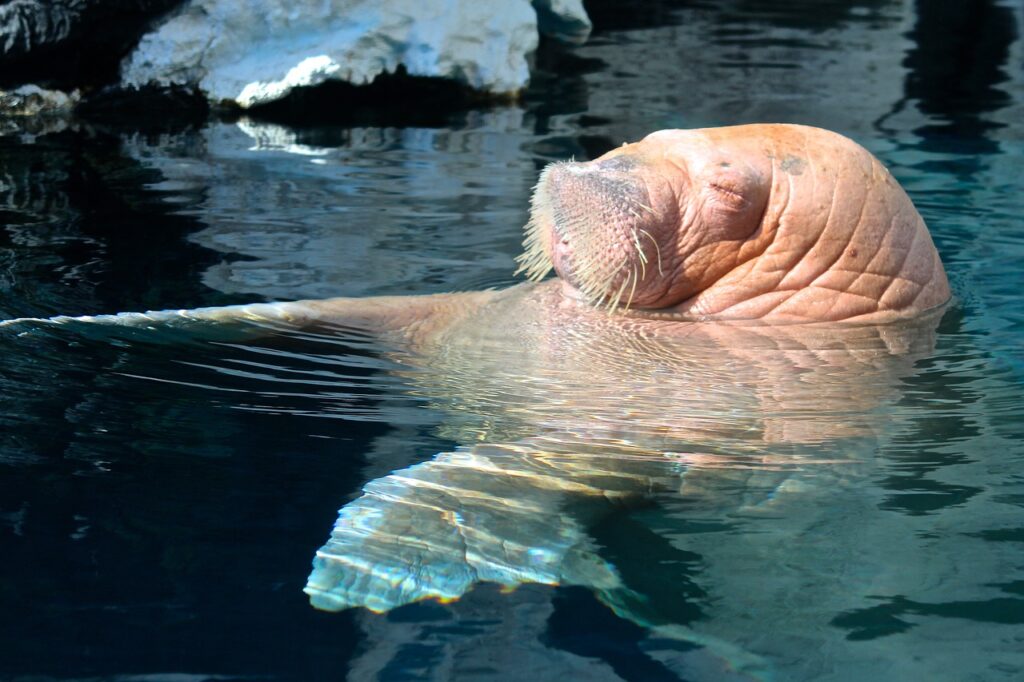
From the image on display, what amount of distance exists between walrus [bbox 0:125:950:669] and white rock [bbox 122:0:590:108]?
17.6ft

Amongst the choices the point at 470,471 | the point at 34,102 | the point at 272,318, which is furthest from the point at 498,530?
the point at 34,102

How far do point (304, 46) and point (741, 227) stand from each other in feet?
20.5

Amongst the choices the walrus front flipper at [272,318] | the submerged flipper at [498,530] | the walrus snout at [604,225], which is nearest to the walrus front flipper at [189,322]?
the walrus front flipper at [272,318]

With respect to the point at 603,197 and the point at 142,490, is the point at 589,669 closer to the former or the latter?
the point at 142,490

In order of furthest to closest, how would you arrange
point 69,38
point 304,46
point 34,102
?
point 304,46 → point 69,38 → point 34,102

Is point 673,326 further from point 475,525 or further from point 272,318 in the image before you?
point 475,525

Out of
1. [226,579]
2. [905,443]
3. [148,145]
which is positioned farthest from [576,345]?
[148,145]

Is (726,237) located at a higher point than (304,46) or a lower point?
lower

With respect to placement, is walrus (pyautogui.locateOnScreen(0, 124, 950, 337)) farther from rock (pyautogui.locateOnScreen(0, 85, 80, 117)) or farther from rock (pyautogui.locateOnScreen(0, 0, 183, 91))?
rock (pyautogui.locateOnScreen(0, 0, 183, 91))

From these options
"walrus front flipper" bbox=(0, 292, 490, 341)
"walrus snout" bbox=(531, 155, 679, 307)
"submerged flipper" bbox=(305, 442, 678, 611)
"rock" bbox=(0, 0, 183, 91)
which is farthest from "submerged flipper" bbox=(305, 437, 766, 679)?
A: "rock" bbox=(0, 0, 183, 91)

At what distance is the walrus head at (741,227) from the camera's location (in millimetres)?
4387

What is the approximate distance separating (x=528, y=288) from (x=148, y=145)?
4206mm

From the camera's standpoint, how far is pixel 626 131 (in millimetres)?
8953

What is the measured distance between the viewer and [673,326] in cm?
445
